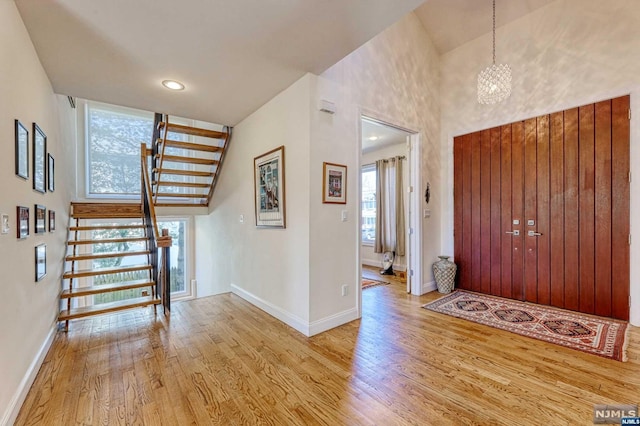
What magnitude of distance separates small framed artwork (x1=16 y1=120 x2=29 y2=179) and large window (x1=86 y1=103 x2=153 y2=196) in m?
3.43

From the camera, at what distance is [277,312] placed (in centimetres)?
316

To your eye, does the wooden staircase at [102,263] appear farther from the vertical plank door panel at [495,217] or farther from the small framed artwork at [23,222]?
the vertical plank door panel at [495,217]

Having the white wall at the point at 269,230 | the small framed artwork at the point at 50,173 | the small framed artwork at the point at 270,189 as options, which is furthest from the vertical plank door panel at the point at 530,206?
the small framed artwork at the point at 50,173

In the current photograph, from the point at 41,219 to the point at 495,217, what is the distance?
5.00 meters

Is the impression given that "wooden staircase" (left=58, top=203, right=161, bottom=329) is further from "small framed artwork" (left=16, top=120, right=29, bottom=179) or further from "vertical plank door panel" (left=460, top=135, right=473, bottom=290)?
"vertical plank door panel" (left=460, top=135, right=473, bottom=290)

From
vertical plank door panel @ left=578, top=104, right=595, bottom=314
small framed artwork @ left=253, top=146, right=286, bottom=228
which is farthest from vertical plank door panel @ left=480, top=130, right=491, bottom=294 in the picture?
small framed artwork @ left=253, top=146, right=286, bottom=228

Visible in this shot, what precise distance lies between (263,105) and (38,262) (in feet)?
8.44

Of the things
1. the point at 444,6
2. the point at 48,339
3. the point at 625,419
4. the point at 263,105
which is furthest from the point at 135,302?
the point at 444,6

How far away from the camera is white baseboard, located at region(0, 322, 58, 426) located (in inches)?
61.9

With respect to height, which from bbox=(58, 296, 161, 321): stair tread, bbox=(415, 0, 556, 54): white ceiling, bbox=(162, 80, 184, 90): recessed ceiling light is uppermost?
bbox=(415, 0, 556, 54): white ceiling

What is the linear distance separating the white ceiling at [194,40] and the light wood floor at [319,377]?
247cm

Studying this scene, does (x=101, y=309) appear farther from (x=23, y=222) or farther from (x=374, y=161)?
(x=374, y=161)

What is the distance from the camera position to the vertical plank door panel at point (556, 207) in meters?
3.34

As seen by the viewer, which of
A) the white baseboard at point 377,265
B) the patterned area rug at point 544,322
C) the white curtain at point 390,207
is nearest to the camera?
the patterned area rug at point 544,322
